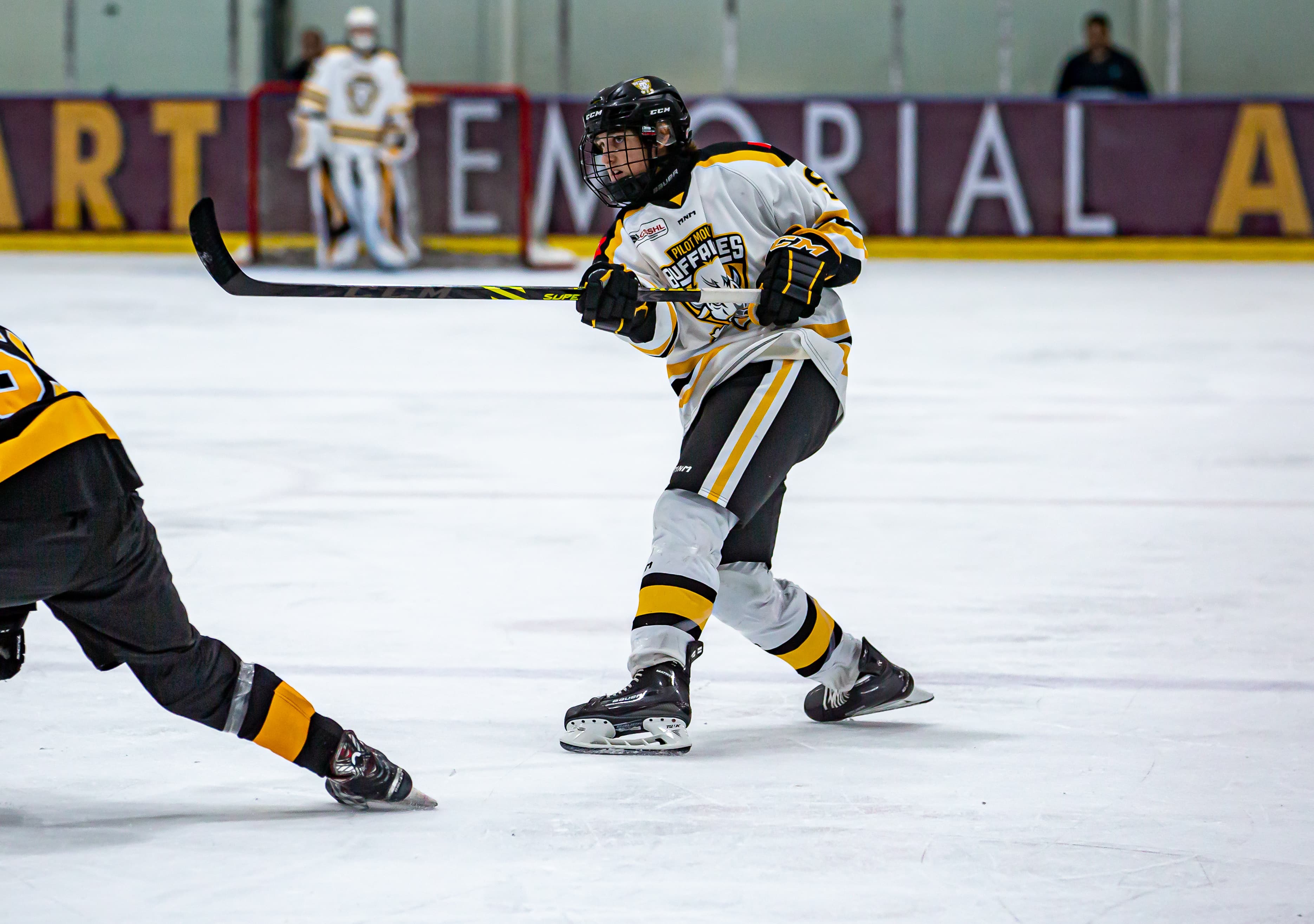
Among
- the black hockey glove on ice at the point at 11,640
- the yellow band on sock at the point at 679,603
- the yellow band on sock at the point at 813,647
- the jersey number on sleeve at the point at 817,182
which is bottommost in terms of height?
the yellow band on sock at the point at 813,647

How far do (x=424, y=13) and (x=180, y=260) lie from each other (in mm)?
4185

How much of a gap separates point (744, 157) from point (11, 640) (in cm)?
149

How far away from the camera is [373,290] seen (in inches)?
125

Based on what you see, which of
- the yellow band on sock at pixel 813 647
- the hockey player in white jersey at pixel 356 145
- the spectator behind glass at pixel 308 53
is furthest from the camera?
the spectator behind glass at pixel 308 53

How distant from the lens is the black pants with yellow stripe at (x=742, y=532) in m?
3.04

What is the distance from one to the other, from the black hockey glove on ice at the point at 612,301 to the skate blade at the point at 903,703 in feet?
2.55

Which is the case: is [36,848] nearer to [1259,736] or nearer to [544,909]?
[544,909]

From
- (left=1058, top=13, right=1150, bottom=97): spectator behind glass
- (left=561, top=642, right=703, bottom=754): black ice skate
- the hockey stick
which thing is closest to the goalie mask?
(left=1058, top=13, right=1150, bottom=97): spectator behind glass

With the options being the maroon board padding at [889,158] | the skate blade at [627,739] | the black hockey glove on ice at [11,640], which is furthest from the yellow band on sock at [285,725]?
the maroon board padding at [889,158]

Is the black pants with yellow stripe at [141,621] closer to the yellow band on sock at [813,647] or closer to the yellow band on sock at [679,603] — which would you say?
the yellow band on sock at [679,603]

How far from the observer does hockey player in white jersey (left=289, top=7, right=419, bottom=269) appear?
38.7 ft

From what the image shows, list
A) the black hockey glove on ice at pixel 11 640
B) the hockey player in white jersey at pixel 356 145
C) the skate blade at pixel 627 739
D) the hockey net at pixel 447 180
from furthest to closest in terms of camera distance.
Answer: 1. the hockey net at pixel 447 180
2. the hockey player in white jersey at pixel 356 145
3. the skate blade at pixel 627 739
4. the black hockey glove on ice at pixel 11 640

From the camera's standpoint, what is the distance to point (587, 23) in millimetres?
16156

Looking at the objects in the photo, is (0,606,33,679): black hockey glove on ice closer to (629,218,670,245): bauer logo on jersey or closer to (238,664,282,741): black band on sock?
(238,664,282,741): black band on sock
